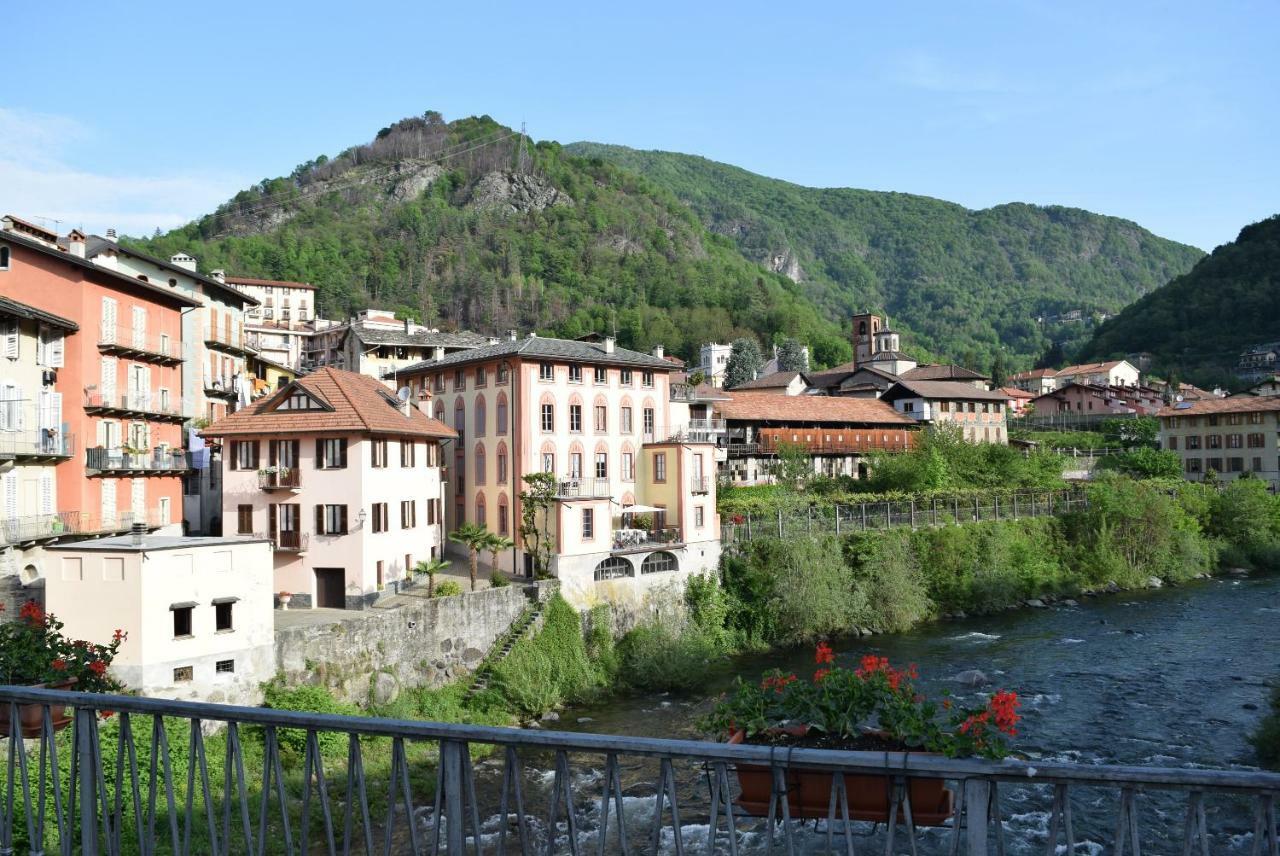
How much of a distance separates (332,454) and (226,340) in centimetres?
2343

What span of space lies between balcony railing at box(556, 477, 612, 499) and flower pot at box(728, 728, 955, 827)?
33744 mm

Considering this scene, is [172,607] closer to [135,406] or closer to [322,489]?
[322,489]

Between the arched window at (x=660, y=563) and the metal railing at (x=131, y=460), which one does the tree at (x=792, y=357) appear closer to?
the arched window at (x=660, y=563)

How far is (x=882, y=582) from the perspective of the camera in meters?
46.1

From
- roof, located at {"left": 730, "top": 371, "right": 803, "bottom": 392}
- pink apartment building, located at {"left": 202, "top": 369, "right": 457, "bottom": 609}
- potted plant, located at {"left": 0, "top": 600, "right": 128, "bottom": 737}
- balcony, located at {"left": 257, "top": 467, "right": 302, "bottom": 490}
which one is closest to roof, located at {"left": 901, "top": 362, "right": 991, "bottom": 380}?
roof, located at {"left": 730, "top": 371, "right": 803, "bottom": 392}

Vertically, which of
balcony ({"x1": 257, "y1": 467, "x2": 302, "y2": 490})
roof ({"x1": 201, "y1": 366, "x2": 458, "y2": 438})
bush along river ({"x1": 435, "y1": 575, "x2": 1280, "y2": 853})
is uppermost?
roof ({"x1": 201, "y1": 366, "x2": 458, "y2": 438})

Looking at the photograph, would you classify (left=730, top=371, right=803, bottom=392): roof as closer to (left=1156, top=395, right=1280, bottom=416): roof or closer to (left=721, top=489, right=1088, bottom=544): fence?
(left=1156, top=395, right=1280, bottom=416): roof

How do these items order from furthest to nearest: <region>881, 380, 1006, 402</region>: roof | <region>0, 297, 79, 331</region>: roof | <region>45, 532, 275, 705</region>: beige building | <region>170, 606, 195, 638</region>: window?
1. <region>881, 380, 1006, 402</region>: roof
2. <region>0, 297, 79, 331</region>: roof
3. <region>170, 606, 195, 638</region>: window
4. <region>45, 532, 275, 705</region>: beige building

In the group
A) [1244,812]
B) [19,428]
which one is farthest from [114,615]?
[1244,812]

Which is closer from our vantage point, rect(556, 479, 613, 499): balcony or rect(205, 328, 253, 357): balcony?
rect(556, 479, 613, 499): balcony

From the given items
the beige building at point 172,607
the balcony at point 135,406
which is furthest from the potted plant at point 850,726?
the balcony at point 135,406

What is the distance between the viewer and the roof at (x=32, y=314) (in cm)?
2866

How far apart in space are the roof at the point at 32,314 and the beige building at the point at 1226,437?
84337 mm

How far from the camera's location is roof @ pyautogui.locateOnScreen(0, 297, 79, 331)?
1128 inches
